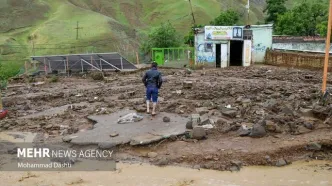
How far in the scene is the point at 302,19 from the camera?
38562mm

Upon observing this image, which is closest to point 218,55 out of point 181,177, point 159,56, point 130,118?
point 159,56

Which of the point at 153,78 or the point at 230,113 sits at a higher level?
the point at 153,78

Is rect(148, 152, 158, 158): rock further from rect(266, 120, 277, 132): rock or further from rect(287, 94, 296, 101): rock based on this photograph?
→ rect(287, 94, 296, 101): rock

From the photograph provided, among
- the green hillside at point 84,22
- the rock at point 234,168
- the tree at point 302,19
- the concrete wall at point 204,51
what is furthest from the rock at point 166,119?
the green hillside at point 84,22

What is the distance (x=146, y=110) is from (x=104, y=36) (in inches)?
1698

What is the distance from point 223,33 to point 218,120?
59.6ft

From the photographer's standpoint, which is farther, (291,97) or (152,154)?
(291,97)

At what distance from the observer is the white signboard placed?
26.0 m

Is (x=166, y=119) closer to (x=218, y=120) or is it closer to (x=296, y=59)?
(x=218, y=120)

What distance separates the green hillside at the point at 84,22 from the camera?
1898 inches

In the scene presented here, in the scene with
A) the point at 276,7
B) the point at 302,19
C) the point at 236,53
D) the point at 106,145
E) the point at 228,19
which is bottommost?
the point at 106,145

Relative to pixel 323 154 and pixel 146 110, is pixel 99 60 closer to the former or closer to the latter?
pixel 146 110

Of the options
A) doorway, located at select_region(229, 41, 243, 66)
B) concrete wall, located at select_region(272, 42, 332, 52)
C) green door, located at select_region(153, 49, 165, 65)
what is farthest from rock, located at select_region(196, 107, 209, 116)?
concrete wall, located at select_region(272, 42, 332, 52)

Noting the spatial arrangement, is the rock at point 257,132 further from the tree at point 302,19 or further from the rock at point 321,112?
the tree at point 302,19
